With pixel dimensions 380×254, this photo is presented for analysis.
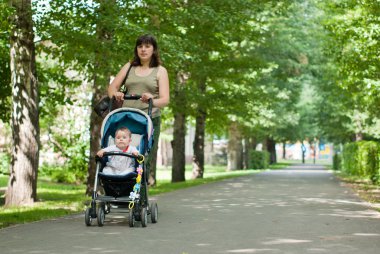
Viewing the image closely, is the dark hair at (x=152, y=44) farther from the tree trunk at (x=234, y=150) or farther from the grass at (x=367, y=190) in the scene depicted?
the tree trunk at (x=234, y=150)

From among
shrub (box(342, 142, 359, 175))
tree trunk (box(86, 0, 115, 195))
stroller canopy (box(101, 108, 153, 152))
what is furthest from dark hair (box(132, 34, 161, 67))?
shrub (box(342, 142, 359, 175))

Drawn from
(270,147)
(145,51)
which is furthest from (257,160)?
(145,51)

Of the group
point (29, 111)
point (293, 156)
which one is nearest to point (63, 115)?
point (29, 111)

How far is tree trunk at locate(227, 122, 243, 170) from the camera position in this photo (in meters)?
45.3

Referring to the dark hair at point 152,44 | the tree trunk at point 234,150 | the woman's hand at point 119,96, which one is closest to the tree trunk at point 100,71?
the dark hair at point 152,44

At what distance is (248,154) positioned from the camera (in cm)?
5069

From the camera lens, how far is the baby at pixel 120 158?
8.26 m

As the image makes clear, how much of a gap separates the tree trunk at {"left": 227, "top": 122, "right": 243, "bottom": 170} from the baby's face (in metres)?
35.7

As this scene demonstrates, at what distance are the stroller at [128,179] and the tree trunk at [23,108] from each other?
443 cm

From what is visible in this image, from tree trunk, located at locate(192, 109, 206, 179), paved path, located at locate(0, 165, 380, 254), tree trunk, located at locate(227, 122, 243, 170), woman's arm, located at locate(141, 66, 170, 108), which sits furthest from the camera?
tree trunk, located at locate(227, 122, 243, 170)

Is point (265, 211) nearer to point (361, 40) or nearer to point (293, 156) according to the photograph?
point (361, 40)

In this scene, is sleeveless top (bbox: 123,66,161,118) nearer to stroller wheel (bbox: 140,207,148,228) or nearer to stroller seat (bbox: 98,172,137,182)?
stroller seat (bbox: 98,172,137,182)

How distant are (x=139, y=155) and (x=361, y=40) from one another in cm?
1051

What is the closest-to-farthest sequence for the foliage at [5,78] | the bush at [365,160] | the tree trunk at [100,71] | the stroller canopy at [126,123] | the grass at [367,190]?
the stroller canopy at [126,123]
the tree trunk at [100,71]
the foliage at [5,78]
the grass at [367,190]
the bush at [365,160]
